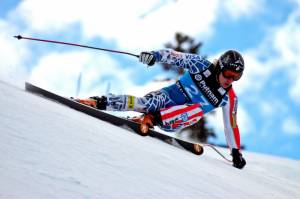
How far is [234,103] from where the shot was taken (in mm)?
6289

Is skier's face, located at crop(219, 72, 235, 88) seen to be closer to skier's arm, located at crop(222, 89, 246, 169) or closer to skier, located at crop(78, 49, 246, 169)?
skier, located at crop(78, 49, 246, 169)

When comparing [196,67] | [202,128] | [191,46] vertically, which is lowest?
[202,128]

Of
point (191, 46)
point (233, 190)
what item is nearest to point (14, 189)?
point (233, 190)

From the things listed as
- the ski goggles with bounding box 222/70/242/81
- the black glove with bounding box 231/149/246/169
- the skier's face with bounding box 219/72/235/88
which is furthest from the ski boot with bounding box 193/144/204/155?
the ski goggles with bounding box 222/70/242/81

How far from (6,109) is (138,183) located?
47.3 inches

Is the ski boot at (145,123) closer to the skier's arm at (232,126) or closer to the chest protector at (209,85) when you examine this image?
the chest protector at (209,85)

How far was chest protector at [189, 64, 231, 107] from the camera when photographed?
19.7 ft

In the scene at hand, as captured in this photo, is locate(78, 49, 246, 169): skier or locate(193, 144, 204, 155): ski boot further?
locate(193, 144, 204, 155): ski boot

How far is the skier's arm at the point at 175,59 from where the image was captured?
544 cm

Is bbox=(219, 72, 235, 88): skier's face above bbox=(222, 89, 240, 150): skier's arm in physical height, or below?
above

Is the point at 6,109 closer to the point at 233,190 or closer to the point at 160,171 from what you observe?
the point at 160,171

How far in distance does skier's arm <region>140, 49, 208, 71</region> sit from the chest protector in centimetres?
9

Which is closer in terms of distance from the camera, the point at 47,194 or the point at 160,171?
the point at 47,194

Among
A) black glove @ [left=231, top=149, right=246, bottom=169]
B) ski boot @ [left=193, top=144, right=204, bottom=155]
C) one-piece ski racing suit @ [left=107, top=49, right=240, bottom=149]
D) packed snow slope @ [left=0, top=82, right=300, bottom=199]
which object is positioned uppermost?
one-piece ski racing suit @ [left=107, top=49, right=240, bottom=149]
